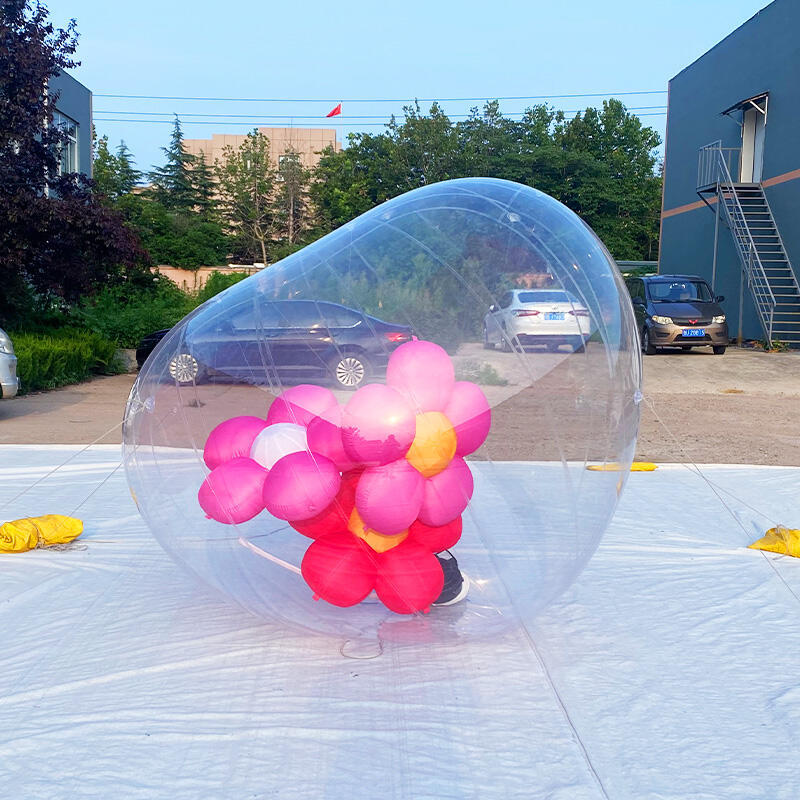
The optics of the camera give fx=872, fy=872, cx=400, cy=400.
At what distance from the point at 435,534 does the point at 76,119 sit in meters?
20.8

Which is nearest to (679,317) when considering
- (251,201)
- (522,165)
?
(522,165)

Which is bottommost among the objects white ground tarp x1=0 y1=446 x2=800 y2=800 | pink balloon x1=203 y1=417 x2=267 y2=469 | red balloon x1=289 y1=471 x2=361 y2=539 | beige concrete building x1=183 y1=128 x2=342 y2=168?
white ground tarp x1=0 y1=446 x2=800 y2=800

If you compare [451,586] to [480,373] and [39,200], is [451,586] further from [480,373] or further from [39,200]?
[39,200]

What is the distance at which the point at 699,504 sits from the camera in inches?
192

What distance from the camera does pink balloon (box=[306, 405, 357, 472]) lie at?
2568mm

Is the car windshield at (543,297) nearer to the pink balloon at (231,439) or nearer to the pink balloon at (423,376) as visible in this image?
the pink balloon at (423,376)

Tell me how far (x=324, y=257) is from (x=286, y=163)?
4124cm

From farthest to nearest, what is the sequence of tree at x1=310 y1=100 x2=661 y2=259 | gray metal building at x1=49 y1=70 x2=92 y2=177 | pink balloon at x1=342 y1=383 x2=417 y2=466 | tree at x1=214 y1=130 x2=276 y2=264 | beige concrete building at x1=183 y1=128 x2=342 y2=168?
beige concrete building at x1=183 y1=128 x2=342 y2=168, tree at x1=214 y1=130 x2=276 y2=264, tree at x1=310 y1=100 x2=661 y2=259, gray metal building at x1=49 y1=70 x2=92 y2=177, pink balloon at x1=342 y1=383 x2=417 y2=466

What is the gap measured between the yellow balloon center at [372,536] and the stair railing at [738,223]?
16.9 m

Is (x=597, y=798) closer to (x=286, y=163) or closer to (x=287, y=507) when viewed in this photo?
(x=287, y=507)

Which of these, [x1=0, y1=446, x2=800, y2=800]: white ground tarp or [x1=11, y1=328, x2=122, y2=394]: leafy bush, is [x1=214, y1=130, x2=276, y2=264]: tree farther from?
[x1=0, y1=446, x2=800, y2=800]: white ground tarp

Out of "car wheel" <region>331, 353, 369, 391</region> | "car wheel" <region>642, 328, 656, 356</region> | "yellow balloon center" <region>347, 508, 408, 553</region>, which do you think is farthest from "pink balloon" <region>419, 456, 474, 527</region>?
"car wheel" <region>642, 328, 656, 356</region>

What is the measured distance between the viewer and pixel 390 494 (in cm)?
258

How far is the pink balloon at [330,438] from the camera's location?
257cm
